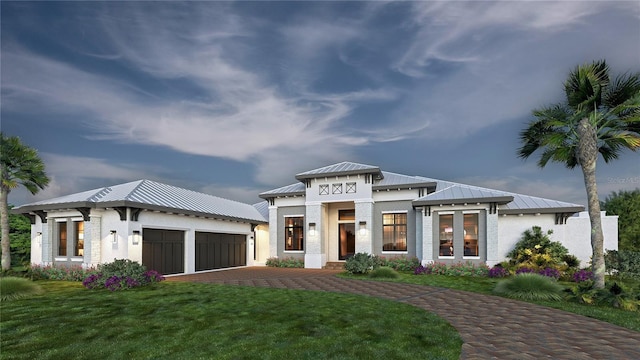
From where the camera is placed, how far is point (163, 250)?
59.2 ft

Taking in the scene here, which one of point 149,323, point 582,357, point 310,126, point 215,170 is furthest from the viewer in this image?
point 215,170

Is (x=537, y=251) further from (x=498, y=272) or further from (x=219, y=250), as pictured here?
(x=219, y=250)

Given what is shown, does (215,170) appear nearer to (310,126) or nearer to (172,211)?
(310,126)

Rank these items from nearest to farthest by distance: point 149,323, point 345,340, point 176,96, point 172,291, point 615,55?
point 345,340 < point 149,323 < point 615,55 < point 172,291 < point 176,96

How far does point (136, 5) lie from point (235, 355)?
14.8 metres

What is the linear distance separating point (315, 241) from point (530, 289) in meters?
13.0

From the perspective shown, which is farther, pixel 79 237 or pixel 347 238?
pixel 347 238

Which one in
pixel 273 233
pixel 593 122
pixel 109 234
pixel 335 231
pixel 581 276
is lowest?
pixel 581 276

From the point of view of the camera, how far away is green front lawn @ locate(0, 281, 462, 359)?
19.2ft

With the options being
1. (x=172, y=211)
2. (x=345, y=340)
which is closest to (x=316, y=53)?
(x=172, y=211)

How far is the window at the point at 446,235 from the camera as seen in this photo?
1895 cm

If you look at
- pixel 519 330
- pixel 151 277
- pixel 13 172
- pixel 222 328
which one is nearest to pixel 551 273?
pixel 519 330

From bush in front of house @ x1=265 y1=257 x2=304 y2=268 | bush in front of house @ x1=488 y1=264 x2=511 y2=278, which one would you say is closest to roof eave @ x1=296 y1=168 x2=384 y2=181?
bush in front of house @ x1=265 y1=257 x2=304 y2=268

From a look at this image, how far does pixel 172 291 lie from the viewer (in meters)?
12.2
